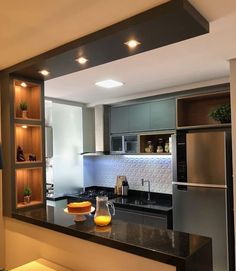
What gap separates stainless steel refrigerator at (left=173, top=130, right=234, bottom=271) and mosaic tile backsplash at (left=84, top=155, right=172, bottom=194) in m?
0.81

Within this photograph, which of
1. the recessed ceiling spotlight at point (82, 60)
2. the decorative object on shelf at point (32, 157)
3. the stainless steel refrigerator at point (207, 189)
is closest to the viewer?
the recessed ceiling spotlight at point (82, 60)

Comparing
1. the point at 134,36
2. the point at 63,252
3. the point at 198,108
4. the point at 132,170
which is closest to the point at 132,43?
the point at 134,36

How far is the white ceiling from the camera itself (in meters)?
1.59

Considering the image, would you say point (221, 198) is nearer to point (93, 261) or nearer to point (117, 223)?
point (117, 223)

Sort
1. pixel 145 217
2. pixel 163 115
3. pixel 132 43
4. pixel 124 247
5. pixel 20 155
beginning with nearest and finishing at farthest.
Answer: pixel 124 247 < pixel 132 43 < pixel 20 155 < pixel 145 217 < pixel 163 115

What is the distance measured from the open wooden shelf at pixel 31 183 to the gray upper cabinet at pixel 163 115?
6.20 feet

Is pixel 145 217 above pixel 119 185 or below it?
below

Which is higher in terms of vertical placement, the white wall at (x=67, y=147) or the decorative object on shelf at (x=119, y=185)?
the white wall at (x=67, y=147)

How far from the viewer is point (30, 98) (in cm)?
298

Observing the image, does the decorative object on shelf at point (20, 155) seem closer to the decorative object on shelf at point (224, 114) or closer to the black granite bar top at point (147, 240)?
the black granite bar top at point (147, 240)

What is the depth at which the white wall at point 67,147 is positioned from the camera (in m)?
4.55

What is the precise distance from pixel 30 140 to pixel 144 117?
1.89m

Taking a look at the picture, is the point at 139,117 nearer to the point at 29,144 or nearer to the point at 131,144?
the point at 131,144

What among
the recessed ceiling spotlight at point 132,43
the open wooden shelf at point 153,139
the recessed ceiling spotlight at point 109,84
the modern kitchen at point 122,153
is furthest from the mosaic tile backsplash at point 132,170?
the recessed ceiling spotlight at point 132,43
